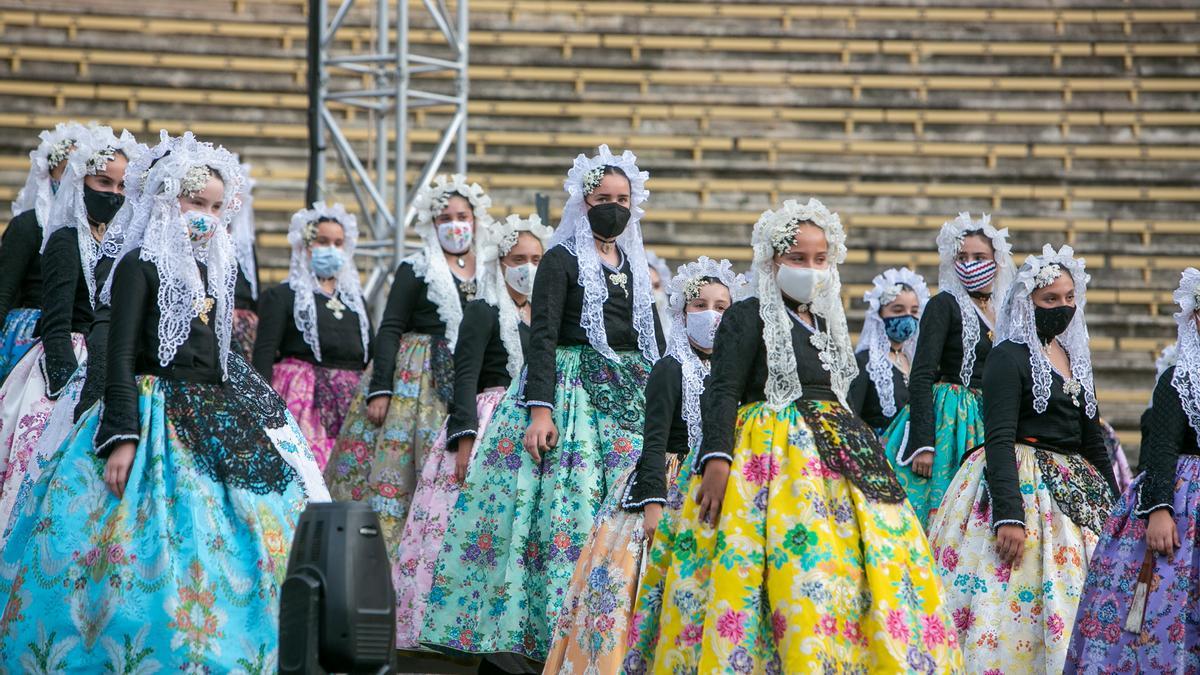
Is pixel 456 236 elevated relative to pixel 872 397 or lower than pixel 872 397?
elevated

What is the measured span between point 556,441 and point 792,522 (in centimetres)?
164

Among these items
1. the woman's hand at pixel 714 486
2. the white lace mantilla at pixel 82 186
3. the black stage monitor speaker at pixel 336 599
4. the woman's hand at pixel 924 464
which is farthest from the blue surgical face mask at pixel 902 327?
the black stage monitor speaker at pixel 336 599

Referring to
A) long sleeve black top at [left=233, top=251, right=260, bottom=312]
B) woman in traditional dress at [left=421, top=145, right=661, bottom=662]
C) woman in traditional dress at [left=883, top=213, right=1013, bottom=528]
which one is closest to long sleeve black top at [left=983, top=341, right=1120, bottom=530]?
woman in traditional dress at [left=421, top=145, right=661, bottom=662]

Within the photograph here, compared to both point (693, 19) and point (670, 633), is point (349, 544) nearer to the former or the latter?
point (670, 633)

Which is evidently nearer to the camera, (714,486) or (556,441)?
(714,486)

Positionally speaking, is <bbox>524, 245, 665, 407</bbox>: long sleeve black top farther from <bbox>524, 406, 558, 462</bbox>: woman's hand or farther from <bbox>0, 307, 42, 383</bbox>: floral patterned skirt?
<bbox>0, 307, 42, 383</bbox>: floral patterned skirt

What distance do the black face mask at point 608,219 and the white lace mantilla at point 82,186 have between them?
5.86ft

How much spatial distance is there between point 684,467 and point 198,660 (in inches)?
56.1

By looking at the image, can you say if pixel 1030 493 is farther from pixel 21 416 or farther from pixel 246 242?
pixel 246 242

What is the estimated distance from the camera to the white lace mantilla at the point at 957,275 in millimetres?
7785

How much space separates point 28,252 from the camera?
747 centimetres

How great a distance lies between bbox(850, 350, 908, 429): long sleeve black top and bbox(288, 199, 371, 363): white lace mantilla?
97.6 inches

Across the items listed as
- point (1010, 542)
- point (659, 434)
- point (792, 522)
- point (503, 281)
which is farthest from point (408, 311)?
point (792, 522)

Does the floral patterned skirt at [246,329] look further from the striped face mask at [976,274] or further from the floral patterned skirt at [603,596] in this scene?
the floral patterned skirt at [603,596]
